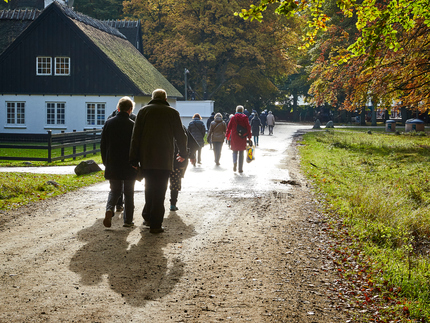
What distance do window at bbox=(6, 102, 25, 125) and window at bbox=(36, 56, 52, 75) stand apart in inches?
98.1

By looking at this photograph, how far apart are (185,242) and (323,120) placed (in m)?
79.5

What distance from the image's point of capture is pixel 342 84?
2730 cm

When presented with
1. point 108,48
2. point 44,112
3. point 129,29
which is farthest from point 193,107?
point 44,112

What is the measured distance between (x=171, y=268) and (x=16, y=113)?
3188 cm

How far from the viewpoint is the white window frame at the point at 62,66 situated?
114 ft

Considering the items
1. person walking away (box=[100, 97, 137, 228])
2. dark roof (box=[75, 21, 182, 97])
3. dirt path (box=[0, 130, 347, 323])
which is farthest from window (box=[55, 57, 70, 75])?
person walking away (box=[100, 97, 137, 228])

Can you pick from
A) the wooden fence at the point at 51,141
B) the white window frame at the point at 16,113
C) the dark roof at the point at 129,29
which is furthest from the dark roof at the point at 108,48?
the wooden fence at the point at 51,141

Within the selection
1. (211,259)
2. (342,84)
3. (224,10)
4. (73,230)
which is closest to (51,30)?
(342,84)

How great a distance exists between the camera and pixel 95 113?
34562mm

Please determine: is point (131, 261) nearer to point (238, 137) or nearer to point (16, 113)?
point (238, 137)

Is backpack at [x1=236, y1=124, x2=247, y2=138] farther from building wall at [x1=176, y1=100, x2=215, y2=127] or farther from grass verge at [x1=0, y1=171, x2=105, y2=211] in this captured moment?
building wall at [x1=176, y1=100, x2=215, y2=127]

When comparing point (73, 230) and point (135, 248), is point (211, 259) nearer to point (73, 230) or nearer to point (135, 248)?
point (135, 248)

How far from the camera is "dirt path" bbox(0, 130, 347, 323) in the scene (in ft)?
16.5

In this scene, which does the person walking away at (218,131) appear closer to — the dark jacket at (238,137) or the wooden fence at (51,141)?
the dark jacket at (238,137)
